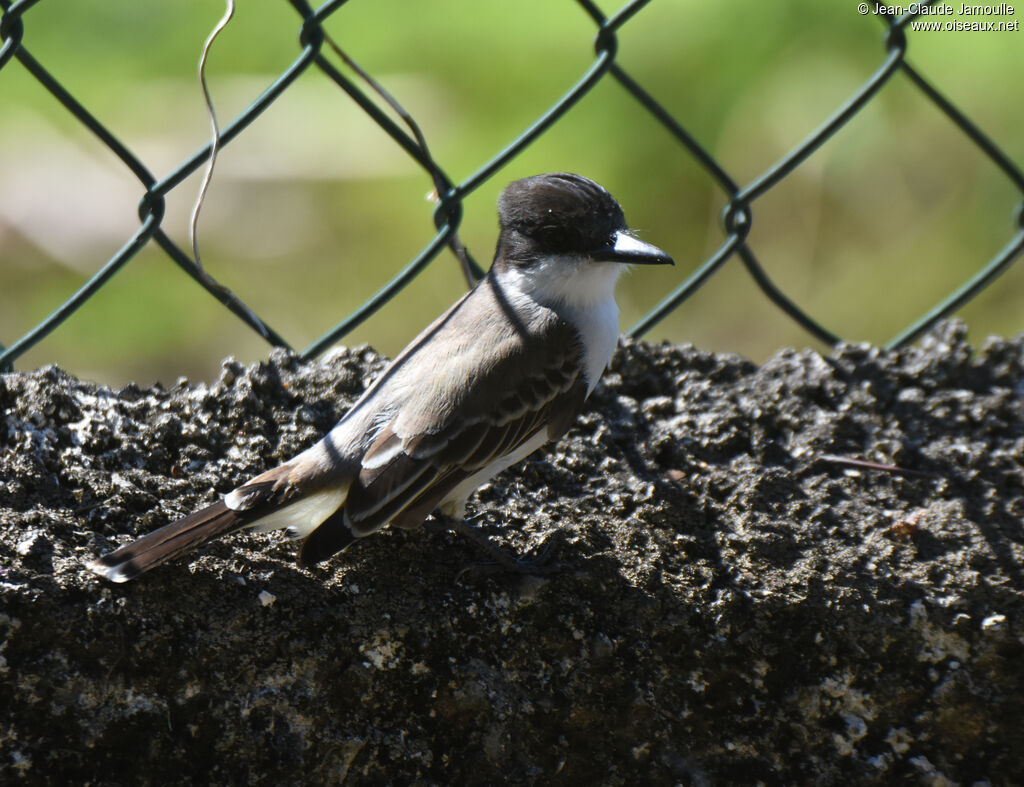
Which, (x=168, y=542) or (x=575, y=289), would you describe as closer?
(x=168, y=542)

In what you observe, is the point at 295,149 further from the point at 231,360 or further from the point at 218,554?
the point at 218,554

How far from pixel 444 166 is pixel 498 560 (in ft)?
8.82

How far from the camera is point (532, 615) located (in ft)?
6.98

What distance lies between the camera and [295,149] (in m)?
4.67

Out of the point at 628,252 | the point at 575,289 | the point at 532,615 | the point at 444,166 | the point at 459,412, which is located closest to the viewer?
the point at 532,615

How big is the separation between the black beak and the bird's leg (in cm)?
63

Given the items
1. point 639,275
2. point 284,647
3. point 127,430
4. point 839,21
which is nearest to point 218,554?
point 284,647

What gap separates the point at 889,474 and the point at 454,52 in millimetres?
3075

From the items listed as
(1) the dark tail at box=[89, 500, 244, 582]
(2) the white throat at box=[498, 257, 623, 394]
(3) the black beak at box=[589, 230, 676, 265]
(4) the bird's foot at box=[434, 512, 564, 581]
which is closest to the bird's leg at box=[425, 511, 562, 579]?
(4) the bird's foot at box=[434, 512, 564, 581]

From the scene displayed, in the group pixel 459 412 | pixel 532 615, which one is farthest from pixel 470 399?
pixel 532 615

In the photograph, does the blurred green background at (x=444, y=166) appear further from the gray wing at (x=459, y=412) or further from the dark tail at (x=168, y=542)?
the dark tail at (x=168, y=542)

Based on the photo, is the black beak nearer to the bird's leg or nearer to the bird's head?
the bird's head

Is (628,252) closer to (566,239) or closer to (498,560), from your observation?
(566,239)

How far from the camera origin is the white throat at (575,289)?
2.57m
